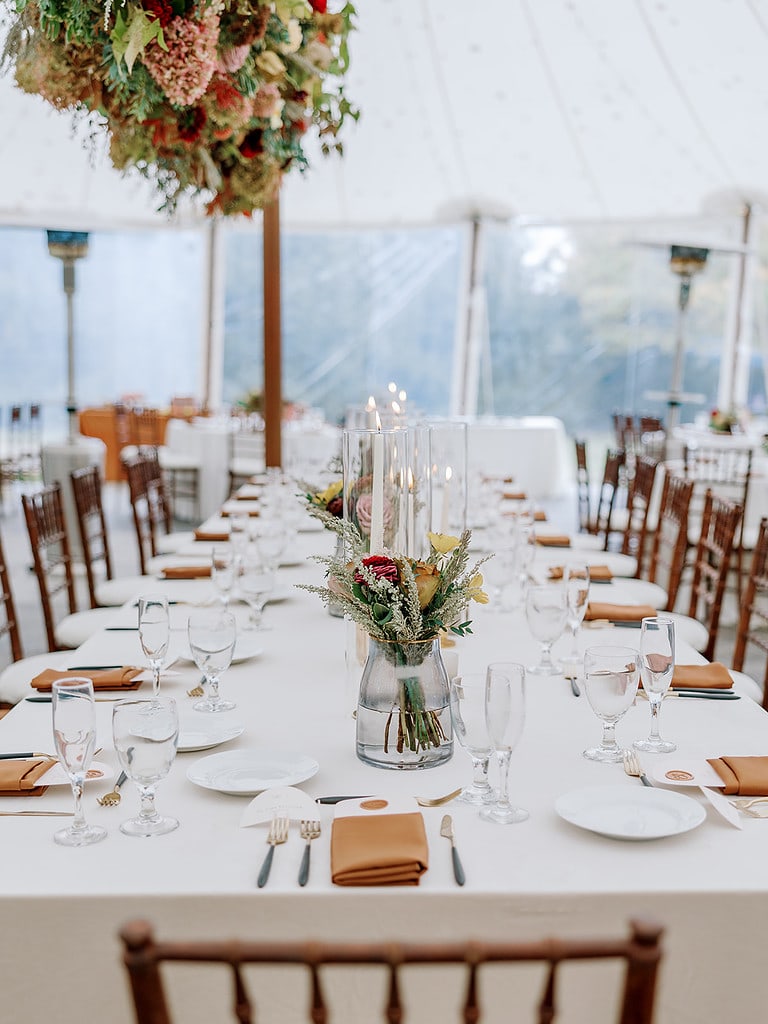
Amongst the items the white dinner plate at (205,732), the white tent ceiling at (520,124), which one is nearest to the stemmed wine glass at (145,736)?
the white dinner plate at (205,732)

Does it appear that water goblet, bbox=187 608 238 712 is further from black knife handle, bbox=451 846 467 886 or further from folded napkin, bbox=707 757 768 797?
folded napkin, bbox=707 757 768 797

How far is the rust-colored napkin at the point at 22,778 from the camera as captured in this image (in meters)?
1.63

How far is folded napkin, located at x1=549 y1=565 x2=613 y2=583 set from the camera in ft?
10.5

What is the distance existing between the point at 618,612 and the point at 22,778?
1.63 meters

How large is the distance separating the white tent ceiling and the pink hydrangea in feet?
13.7

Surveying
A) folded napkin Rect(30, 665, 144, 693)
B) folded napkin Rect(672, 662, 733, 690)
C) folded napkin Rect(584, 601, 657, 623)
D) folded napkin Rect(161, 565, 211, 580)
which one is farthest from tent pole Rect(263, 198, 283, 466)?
folded napkin Rect(672, 662, 733, 690)

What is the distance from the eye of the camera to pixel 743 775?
5.50 ft

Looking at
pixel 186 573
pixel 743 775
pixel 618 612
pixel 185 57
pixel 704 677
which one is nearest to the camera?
pixel 743 775

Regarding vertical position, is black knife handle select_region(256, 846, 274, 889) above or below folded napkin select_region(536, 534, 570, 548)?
below

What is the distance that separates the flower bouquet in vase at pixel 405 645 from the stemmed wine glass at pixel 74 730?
435 millimetres

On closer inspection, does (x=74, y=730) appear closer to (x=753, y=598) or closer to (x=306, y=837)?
(x=306, y=837)

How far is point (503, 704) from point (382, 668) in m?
0.31

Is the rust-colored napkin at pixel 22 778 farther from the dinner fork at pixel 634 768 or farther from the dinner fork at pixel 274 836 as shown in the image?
the dinner fork at pixel 634 768

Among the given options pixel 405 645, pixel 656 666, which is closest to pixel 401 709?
pixel 405 645
